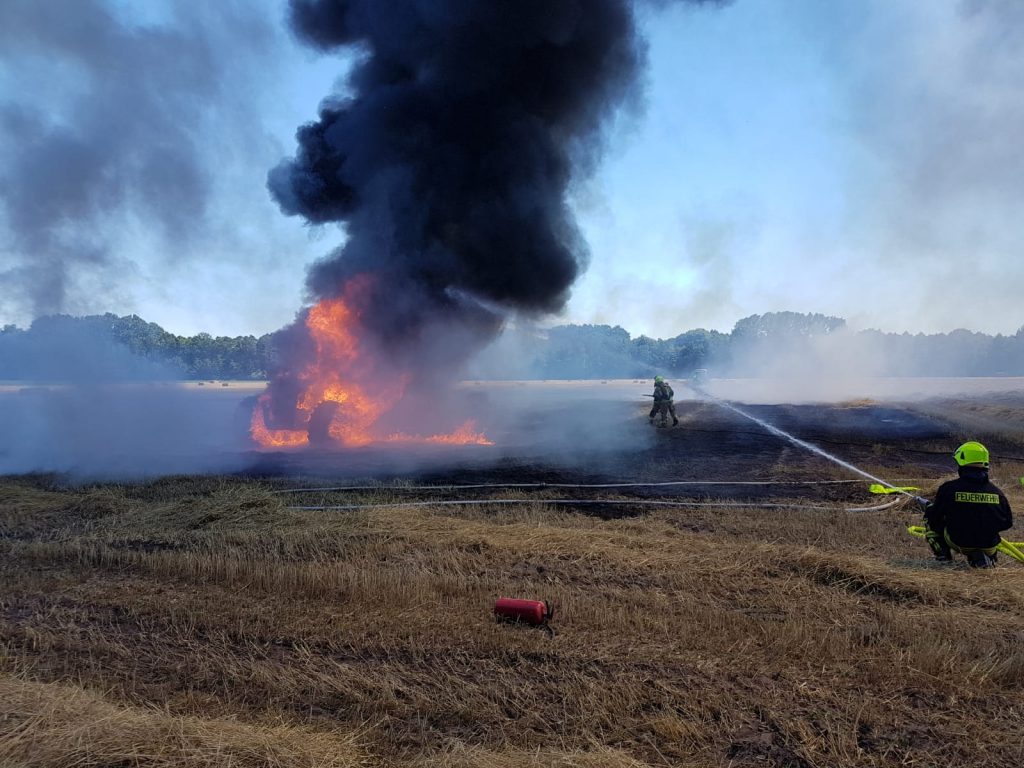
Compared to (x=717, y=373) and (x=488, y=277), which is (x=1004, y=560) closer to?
(x=488, y=277)

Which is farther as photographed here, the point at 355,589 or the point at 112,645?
the point at 355,589

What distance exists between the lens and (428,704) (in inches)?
163

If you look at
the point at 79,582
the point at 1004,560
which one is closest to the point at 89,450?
the point at 79,582

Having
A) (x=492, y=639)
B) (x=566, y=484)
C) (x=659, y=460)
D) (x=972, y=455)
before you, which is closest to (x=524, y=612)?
(x=492, y=639)

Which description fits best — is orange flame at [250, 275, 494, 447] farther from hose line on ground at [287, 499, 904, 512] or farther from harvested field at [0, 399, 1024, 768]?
harvested field at [0, 399, 1024, 768]

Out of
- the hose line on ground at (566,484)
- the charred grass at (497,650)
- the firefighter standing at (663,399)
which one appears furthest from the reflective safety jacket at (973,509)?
the firefighter standing at (663,399)

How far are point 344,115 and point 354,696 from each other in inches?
928

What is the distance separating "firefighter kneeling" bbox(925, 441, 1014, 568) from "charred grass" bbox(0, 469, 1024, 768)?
0.39 metres

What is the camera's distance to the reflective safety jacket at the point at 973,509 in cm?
672

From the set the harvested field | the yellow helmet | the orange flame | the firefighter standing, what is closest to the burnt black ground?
the firefighter standing

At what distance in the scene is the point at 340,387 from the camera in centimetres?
2108

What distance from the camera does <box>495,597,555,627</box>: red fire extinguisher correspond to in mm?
5461

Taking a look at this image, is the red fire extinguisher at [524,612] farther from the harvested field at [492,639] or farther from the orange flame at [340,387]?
the orange flame at [340,387]

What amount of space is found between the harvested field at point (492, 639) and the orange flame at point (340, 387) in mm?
10287
